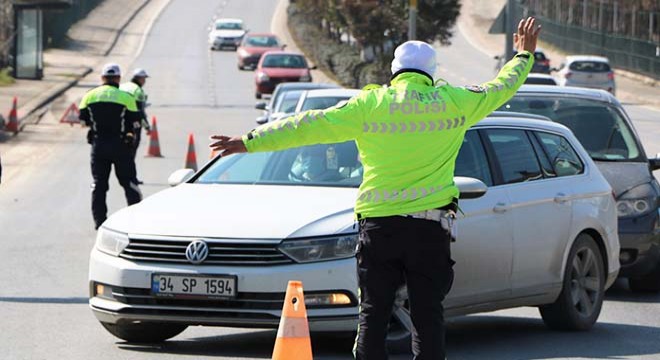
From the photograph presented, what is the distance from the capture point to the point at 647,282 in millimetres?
12023

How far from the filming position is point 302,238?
8.20m

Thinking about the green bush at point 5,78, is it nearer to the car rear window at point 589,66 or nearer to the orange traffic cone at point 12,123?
the orange traffic cone at point 12,123

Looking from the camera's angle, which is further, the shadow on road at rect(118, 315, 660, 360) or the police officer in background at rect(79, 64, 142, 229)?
the police officer in background at rect(79, 64, 142, 229)

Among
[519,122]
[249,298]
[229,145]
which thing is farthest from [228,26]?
[229,145]

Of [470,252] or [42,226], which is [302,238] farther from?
[42,226]

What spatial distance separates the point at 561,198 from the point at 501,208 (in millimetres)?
778

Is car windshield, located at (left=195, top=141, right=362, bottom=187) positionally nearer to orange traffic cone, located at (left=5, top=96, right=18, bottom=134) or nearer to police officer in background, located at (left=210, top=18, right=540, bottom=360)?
police officer in background, located at (left=210, top=18, right=540, bottom=360)

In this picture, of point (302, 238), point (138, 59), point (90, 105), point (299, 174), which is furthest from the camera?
point (138, 59)

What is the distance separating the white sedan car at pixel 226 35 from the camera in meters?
69.9

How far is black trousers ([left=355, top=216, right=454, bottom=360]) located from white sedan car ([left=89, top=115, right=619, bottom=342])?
1899 mm

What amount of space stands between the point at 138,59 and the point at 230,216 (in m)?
56.6

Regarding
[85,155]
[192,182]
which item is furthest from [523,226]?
[85,155]

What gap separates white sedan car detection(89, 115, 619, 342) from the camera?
26.9 ft

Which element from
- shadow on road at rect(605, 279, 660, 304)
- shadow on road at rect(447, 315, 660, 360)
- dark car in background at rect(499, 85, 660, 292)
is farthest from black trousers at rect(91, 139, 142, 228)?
shadow on road at rect(447, 315, 660, 360)
